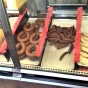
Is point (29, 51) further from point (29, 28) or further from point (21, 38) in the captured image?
point (29, 28)

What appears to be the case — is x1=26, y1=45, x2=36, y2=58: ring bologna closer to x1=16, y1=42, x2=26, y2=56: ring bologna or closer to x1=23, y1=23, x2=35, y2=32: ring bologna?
x1=16, y1=42, x2=26, y2=56: ring bologna

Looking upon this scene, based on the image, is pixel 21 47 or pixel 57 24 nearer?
pixel 21 47

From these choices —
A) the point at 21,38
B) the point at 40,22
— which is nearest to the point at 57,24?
the point at 40,22

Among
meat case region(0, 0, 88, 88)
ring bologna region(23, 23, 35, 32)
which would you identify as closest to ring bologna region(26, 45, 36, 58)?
meat case region(0, 0, 88, 88)

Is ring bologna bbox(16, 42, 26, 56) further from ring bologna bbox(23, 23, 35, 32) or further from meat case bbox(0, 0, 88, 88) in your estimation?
ring bologna bbox(23, 23, 35, 32)

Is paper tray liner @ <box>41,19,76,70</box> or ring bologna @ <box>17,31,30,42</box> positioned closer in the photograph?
paper tray liner @ <box>41,19,76,70</box>

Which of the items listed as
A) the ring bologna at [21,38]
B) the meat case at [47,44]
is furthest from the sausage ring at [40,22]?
the ring bologna at [21,38]

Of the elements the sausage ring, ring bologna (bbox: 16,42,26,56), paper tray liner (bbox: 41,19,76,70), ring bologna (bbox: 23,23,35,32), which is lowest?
paper tray liner (bbox: 41,19,76,70)

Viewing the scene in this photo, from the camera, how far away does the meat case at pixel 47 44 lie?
1012 millimetres

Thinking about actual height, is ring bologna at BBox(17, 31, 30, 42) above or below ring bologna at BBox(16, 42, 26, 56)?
above

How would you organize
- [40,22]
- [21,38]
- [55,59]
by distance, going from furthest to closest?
[40,22] → [21,38] → [55,59]

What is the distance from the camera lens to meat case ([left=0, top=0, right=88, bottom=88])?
1012 millimetres

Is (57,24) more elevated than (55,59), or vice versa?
(57,24)

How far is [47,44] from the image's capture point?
121 centimetres
